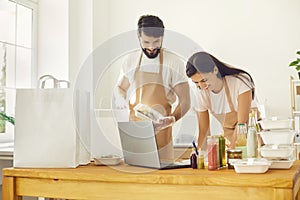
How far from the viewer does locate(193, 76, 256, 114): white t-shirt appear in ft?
6.31

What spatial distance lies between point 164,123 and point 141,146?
0.65 ft

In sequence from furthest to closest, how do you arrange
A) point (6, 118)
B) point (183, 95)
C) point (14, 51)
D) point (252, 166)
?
1. point (14, 51)
2. point (6, 118)
3. point (183, 95)
4. point (252, 166)

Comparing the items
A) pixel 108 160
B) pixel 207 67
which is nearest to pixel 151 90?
pixel 207 67

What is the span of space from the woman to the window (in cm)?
181

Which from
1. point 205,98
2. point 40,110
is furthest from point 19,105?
point 205,98

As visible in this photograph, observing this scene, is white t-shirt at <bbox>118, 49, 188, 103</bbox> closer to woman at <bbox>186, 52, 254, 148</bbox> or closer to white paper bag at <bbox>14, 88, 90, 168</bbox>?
woman at <bbox>186, 52, 254, 148</bbox>

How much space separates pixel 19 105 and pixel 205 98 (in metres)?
0.87

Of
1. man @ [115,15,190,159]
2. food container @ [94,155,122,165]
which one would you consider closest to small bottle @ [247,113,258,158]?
man @ [115,15,190,159]

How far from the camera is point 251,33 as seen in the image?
3904 mm

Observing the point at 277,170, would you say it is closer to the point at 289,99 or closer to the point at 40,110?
the point at 40,110

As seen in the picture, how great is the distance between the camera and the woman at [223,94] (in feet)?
6.17

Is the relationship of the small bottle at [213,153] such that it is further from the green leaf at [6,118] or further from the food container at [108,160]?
the green leaf at [6,118]

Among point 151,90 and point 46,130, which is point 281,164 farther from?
point 46,130

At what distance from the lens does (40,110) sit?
1653 mm
